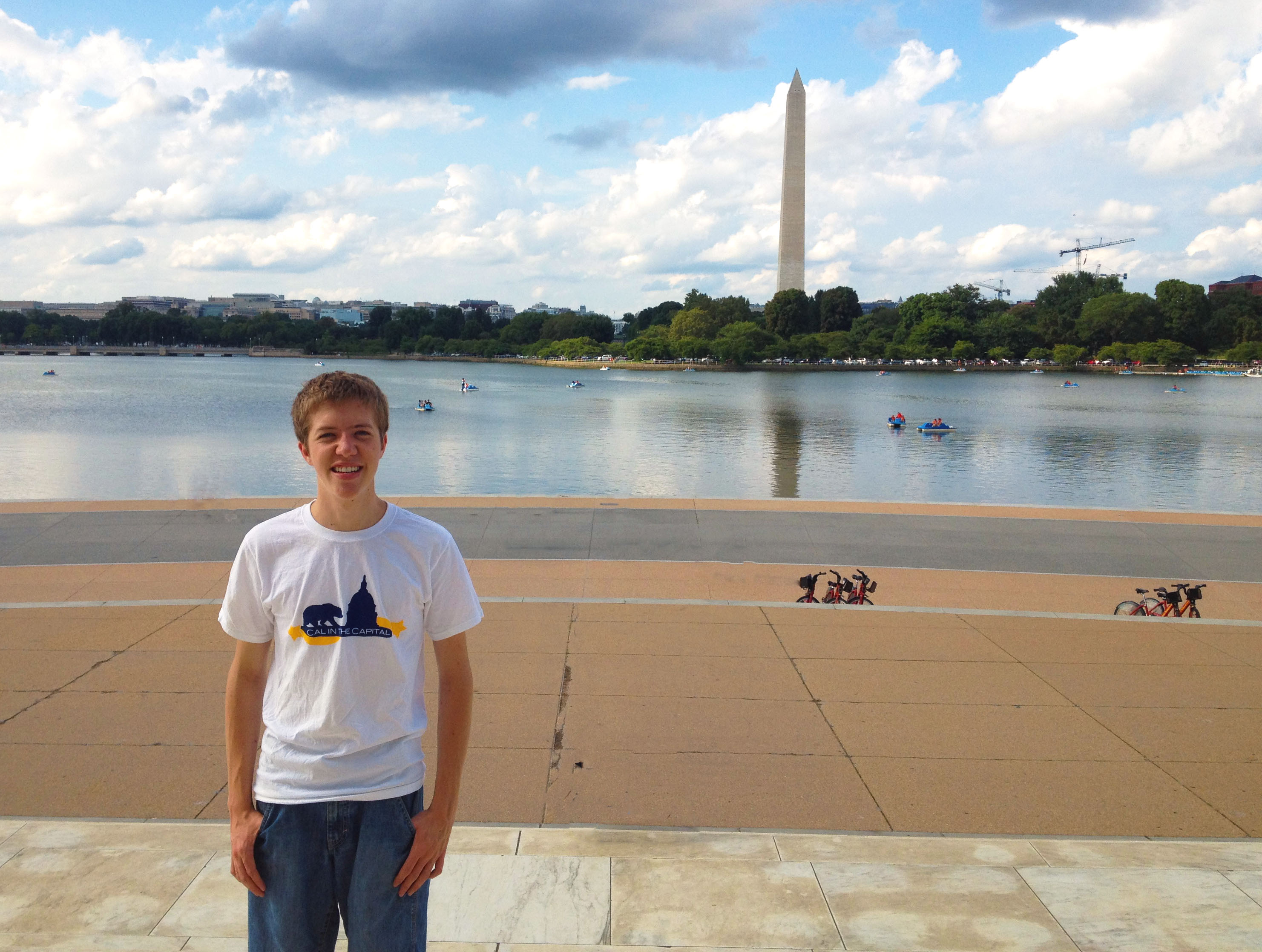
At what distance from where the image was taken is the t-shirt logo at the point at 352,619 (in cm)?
248

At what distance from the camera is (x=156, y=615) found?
27.9ft

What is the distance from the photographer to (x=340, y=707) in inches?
98.1

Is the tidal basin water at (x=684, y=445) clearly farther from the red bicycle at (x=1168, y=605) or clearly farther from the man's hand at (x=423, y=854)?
the man's hand at (x=423, y=854)

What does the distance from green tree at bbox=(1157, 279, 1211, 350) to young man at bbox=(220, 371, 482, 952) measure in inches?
6481

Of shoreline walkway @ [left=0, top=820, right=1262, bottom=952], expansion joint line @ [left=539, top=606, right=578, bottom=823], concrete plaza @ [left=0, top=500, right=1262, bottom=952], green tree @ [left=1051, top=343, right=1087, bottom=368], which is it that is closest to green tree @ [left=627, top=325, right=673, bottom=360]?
green tree @ [left=1051, top=343, right=1087, bottom=368]

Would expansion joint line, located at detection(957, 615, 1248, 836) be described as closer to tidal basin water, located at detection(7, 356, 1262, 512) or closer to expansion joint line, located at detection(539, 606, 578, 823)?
expansion joint line, located at detection(539, 606, 578, 823)

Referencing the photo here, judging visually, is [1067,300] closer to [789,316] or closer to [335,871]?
[789,316]

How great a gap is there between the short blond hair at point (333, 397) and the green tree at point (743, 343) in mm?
143871

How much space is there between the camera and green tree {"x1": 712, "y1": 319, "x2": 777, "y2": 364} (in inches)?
5709

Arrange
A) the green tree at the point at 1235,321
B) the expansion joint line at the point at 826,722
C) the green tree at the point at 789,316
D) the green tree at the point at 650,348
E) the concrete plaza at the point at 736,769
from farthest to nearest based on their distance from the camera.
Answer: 1. the green tree at the point at 650,348
2. the green tree at the point at 1235,321
3. the green tree at the point at 789,316
4. the expansion joint line at the point at 826,722
5. the concrete plaza at the point at 736,769

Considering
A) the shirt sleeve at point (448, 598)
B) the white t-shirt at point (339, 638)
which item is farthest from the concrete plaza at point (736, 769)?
the shirt sleeve at point (448, 598)

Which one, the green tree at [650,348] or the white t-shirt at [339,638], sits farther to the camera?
the green tree at [650,348]

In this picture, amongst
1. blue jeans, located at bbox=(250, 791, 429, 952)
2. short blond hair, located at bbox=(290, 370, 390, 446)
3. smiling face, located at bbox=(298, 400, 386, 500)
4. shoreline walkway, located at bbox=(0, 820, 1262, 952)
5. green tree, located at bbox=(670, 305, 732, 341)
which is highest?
green tree, located at bbox=(670, 305, 732, 341)

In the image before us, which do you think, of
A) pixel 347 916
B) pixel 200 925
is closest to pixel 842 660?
pixel 200 925
